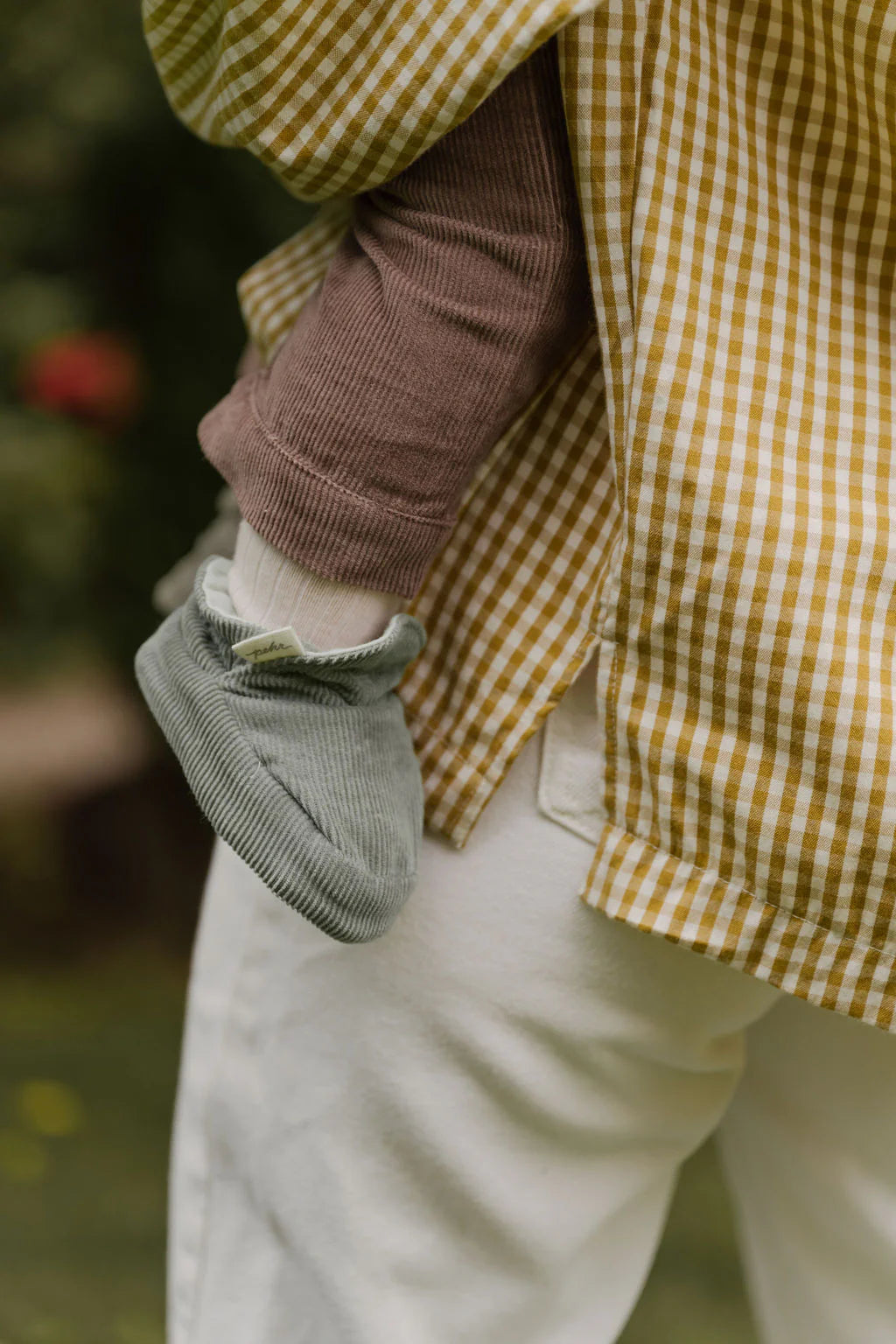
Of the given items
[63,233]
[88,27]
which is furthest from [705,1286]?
[88,27]

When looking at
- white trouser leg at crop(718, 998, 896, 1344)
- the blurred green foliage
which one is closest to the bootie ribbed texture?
white trouser leg at crop(718, 998, 896, 1344)

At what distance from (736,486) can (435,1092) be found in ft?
0.98

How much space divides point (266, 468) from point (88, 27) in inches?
30.0

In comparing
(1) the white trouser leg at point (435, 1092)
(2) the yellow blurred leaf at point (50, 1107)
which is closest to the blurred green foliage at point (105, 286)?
(2) the yellow blurred leaf at point (50, 1107)

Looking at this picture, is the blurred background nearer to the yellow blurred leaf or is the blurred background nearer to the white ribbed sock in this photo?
the yellow blurred leaf

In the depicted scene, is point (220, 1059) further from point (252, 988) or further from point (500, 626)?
point (500, 626)

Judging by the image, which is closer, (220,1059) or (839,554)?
(839,554)

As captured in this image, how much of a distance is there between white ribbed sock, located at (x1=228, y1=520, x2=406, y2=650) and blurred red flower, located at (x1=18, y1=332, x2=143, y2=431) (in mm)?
747

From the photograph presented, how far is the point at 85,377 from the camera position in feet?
3.75

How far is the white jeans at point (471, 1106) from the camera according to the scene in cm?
53

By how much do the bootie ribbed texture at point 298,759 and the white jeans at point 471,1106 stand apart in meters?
0.07

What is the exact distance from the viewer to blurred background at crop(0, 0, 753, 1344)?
1.05 meters

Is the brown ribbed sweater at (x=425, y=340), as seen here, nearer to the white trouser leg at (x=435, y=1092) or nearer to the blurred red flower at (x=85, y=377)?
the white trouser leg at (x=435, y=1092)

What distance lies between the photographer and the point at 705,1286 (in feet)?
3.76
